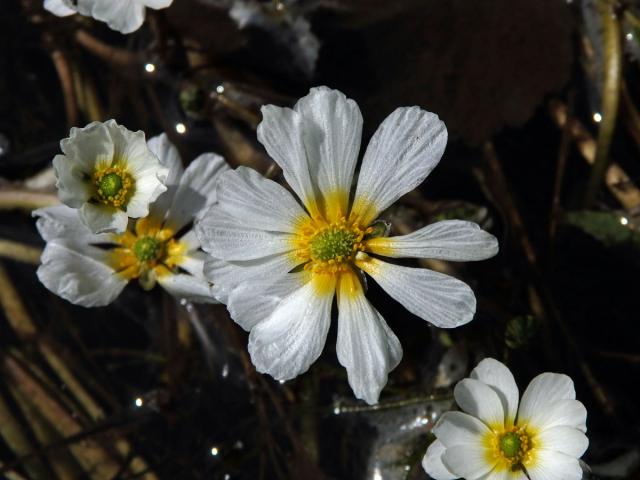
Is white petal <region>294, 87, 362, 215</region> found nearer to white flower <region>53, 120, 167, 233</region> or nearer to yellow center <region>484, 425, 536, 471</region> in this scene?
white flower <region>53, 120, 167, 233</region>

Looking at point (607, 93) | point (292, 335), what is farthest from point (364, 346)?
point (607, 93)

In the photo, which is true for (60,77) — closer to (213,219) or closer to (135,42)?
(135,42)

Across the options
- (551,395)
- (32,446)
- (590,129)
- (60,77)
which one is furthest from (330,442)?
(60,77)

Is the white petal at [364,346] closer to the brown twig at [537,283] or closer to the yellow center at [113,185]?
the yellow center at [113,185]

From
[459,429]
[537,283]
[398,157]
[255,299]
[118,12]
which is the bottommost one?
[537,283]

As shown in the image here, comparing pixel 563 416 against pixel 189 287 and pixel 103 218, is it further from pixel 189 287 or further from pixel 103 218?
pixel 103 218

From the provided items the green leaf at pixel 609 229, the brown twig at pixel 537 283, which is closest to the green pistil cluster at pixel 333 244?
the brown twig at pixel 537 283

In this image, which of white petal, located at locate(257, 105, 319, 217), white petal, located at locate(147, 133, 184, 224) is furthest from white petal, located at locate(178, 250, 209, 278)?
white petal, located at locate(257, 105, 319, 217)
